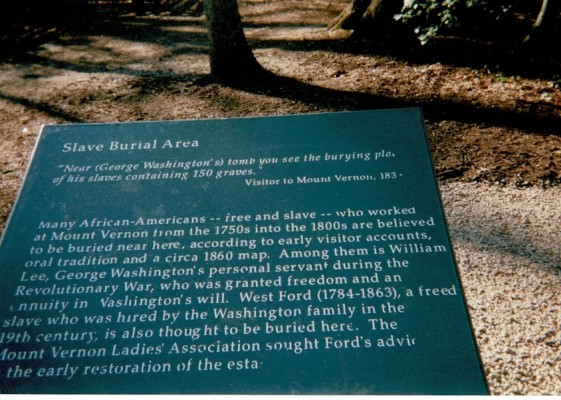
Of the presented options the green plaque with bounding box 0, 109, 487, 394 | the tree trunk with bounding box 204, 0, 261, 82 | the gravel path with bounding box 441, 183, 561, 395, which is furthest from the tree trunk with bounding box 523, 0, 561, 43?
the green plaque with bounding box 0, 109, 487, 394

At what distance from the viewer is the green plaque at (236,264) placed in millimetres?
1512

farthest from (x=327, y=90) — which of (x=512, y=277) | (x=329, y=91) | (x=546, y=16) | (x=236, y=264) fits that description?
(x=236, y=264)

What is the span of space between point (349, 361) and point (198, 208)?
0.98 metres

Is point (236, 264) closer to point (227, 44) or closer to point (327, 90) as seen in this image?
point (327, 90)

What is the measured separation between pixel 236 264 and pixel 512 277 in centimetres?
231

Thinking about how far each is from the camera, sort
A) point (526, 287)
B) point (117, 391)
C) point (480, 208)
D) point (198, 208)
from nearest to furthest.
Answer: point (117, 391) < point (198, 208) < point (526, 287) < point (480, 208)

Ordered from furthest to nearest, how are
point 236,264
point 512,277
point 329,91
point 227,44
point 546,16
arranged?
point 227,44 < point 329,91 < point 546,16 < point 512,277 < point 236,264

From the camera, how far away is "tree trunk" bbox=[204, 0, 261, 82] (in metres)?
5.41

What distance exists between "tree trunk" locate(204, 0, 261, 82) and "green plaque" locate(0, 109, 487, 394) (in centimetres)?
382

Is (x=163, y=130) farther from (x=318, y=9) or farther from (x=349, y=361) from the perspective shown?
(x=318, y=9)

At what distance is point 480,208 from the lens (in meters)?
3.54

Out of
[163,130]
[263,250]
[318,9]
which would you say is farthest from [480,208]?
[318,9]

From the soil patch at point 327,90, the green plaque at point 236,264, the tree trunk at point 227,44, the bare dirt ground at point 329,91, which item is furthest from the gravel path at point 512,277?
the tree trunk at point 227,44

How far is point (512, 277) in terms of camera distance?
2.93 metres
